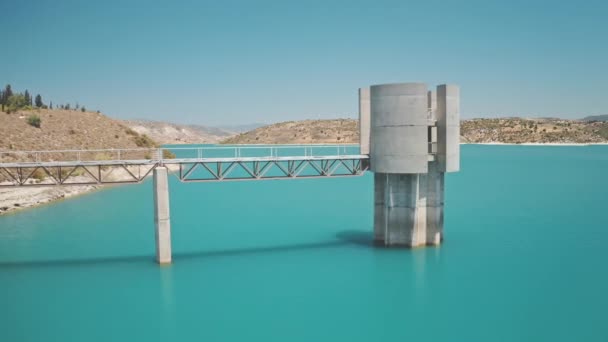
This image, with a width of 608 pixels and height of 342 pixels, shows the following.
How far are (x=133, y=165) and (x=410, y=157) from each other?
728 inches

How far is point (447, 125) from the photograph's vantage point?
101 feet

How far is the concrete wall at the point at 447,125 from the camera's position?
30891 millimetres

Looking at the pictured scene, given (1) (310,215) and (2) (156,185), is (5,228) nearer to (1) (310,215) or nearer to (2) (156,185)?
(2) (156,185)

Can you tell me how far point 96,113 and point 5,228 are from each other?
69056mm

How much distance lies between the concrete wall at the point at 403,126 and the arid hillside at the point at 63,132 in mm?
50282

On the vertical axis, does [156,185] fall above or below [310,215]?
above

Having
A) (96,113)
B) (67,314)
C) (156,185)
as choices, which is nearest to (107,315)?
(67,314)

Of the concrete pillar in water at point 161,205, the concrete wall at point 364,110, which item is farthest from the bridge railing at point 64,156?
the concrete wall at point 364,110

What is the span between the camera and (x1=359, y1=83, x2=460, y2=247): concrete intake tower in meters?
30.5

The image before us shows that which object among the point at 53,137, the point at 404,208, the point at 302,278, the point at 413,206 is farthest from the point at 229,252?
the point at 53,137

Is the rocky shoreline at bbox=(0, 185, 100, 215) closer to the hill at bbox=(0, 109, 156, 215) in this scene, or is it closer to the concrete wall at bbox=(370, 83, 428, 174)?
the hill at bbox=(0, 109, 156, 215)

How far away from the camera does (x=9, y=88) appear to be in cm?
10656

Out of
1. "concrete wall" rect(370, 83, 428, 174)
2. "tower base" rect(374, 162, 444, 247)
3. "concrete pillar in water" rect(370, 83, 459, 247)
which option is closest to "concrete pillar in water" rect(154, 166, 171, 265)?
"concrete pillar in water" rect(370, 83, 459, 247)

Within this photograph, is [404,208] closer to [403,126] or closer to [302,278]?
[403,126]
